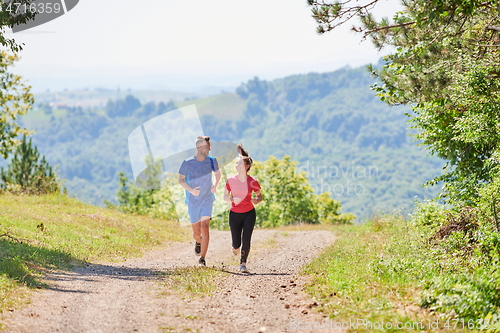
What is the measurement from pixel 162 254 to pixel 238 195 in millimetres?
5301

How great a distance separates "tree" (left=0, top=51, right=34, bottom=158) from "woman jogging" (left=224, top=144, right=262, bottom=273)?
52.3 ft

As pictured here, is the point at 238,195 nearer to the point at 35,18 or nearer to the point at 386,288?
the point at 386,288

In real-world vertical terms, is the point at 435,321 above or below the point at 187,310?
below

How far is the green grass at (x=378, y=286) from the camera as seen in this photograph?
6.35 meters

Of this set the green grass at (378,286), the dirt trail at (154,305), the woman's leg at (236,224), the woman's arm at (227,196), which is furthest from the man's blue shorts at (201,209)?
the green grass at (378,286)

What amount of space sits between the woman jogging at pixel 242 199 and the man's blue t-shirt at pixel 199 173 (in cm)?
53

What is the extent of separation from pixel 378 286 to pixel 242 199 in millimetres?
3492

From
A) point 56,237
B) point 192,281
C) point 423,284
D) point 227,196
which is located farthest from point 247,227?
point 56,237

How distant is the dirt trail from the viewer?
644cm

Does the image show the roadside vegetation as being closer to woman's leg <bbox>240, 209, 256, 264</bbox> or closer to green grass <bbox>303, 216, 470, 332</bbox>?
green grass <bbox>303, 216, 470, 332</bbox>

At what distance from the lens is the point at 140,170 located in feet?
45.6

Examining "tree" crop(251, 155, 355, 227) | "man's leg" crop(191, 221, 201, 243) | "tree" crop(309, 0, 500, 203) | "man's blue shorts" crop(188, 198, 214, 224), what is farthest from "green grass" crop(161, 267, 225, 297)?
"tree" crop(251, 155, 355, 227)

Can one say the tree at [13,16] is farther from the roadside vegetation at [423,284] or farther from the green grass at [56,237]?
the roadside vegetation at [423,284]

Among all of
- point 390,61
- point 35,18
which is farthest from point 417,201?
point 35,18
